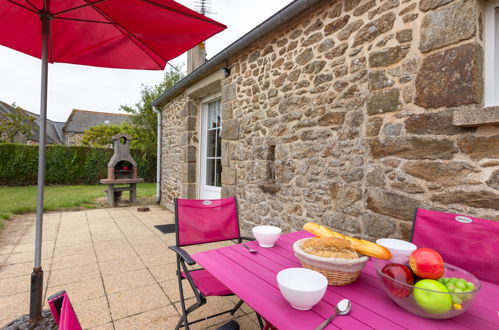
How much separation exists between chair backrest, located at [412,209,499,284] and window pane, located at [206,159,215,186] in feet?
13.7

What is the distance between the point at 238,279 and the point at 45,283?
8.54ft

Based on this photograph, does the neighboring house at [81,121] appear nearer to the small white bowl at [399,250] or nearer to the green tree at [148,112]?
the green tree at [148,112]

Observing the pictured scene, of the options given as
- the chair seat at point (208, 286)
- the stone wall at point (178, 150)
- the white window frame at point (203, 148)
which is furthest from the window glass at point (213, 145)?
the chair seat at point (208, 286)

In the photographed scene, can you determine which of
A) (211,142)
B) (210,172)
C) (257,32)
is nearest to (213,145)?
(211,142)

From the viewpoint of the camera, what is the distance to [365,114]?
2.27 metres

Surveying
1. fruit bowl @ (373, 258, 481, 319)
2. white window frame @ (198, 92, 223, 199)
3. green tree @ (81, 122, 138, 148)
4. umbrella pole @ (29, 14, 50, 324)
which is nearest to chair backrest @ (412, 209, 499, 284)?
fruit bowl @ (373, 258, 481, 319)

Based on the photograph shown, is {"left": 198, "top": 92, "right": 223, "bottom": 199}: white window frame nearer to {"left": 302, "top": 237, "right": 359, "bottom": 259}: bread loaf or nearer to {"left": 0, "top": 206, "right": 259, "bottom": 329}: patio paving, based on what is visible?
{"left": 0, "top": 206, "right": 259, "bottom": 329}: patio paving

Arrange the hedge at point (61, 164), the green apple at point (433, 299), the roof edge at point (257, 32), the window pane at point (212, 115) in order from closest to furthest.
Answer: the green apple at point (433, 299), the roof edge at point (257, 32), the window pane at point (212, 115), the hedge at point (61, 164)

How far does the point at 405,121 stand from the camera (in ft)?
6.52

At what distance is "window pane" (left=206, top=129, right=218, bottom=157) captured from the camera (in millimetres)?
5328

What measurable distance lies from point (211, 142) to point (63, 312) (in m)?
4.95

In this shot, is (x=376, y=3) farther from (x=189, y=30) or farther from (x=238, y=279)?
(x=238, y=279)

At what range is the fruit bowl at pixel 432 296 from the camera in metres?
0.79

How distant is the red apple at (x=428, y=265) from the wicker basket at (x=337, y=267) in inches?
6.8
